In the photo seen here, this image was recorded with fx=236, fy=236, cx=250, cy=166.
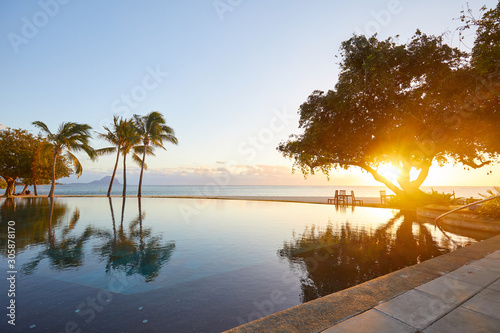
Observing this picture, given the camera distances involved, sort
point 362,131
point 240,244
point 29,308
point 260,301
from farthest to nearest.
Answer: point 362,131 < point 240,244 < point 260,301 < point 29,308

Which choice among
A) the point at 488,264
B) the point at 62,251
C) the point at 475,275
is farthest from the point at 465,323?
the point at 62,251

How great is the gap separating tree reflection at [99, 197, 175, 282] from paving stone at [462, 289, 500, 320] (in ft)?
15.6

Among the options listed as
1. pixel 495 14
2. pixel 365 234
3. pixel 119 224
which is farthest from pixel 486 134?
pixel 119 224

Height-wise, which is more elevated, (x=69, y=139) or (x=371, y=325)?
(x=69, y=139)

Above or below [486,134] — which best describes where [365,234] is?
below

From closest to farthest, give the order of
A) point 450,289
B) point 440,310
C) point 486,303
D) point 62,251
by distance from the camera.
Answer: point 440,310, point 486,303, point 450,289, point 62,251

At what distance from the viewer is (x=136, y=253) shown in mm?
5977

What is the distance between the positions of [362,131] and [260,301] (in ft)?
42.2

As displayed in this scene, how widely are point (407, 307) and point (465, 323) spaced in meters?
0.49

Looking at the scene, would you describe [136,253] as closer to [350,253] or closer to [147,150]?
[350,253]

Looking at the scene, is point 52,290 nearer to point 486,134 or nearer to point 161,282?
point 161,282

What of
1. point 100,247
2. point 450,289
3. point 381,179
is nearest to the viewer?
point 450,289

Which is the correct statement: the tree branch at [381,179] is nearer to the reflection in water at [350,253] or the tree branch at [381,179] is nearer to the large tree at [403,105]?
the large tree at [403,105]

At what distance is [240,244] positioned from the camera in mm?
6922
